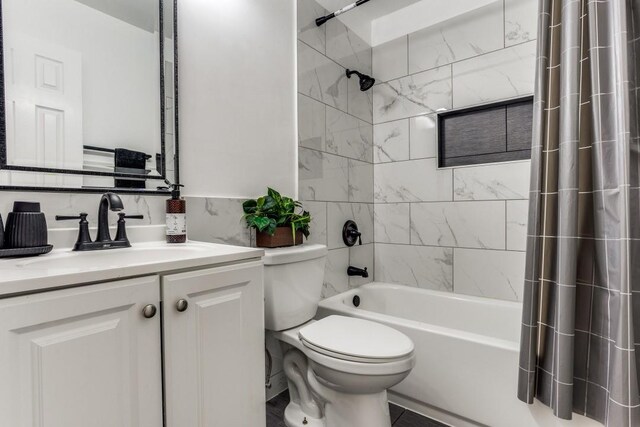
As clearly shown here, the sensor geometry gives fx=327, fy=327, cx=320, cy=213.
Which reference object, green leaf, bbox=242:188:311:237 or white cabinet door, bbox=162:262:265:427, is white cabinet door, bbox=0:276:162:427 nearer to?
white cabinet door, bbox=162:262:265:427

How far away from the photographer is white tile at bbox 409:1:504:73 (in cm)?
207

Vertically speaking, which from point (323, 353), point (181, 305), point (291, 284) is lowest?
point (323, 353)

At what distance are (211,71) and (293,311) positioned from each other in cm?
120

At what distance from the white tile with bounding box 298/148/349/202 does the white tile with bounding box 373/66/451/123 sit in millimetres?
577

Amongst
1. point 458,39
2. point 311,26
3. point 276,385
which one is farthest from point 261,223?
point 458,39

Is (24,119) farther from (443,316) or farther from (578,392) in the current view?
(443,316)

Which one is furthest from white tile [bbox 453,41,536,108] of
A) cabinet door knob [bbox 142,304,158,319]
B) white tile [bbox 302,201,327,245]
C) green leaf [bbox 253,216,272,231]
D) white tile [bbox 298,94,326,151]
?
cabinet door knob [bbox 142,304,158,319]

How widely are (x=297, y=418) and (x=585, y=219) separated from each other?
1.48 m

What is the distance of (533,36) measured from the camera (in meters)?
1.93

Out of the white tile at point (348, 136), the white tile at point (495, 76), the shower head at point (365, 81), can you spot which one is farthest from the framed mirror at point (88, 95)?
the white tile at point (495, 76)

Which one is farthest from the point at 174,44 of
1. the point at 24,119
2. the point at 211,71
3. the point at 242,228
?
the point at 242,228

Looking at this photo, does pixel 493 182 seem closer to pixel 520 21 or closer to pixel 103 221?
pixel 520 21

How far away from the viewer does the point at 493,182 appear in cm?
209

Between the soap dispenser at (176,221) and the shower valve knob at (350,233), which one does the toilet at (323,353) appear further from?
the shower valve knob at (350,233)
